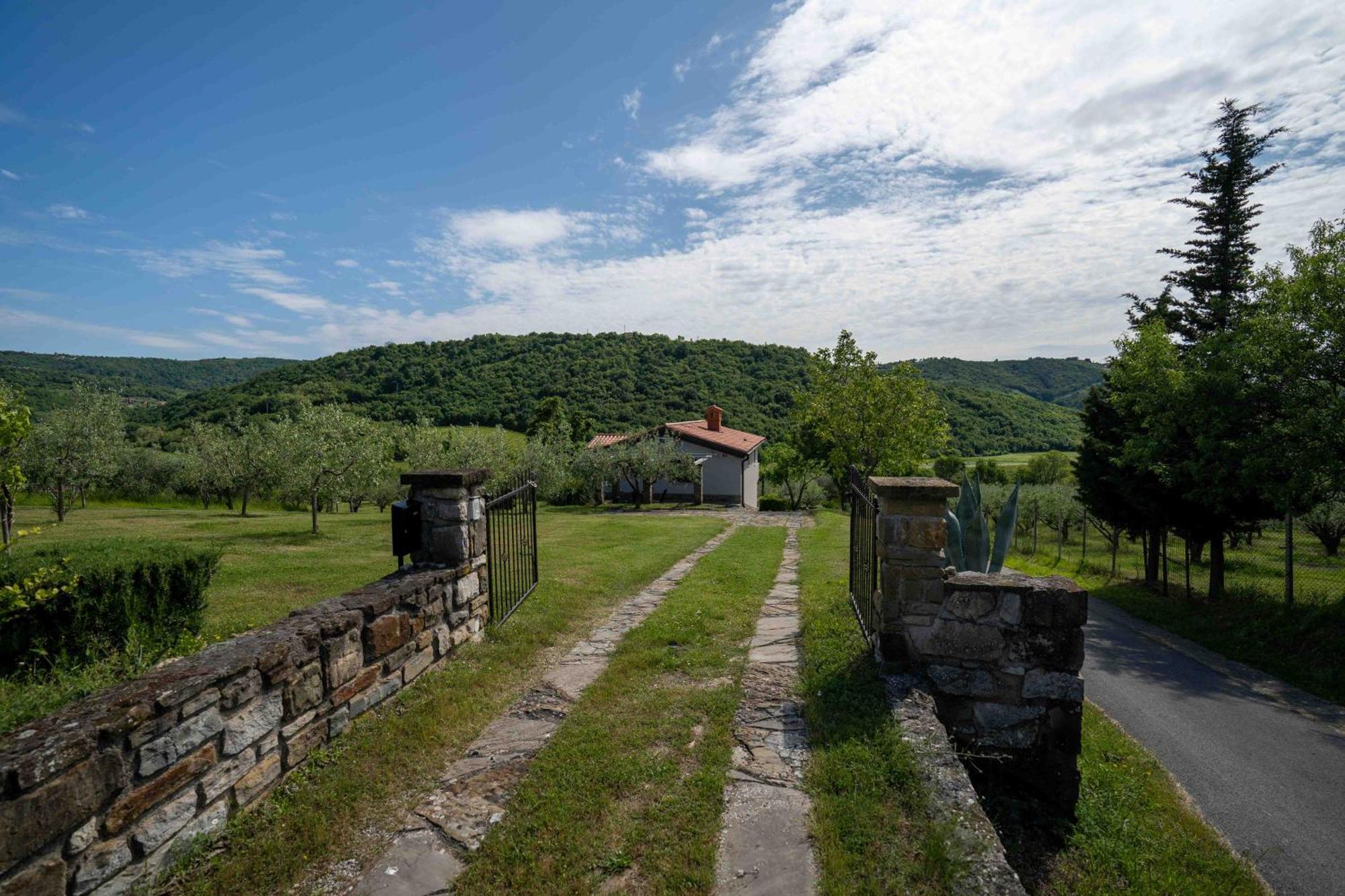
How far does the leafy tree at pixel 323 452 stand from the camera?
15.6 meters

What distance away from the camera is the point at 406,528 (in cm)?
571

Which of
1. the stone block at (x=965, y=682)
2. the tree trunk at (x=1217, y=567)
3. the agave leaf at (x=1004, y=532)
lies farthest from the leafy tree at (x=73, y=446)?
the tree trunk at (x=1217, y=567)

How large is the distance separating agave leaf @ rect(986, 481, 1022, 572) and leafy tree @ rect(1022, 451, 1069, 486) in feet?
137

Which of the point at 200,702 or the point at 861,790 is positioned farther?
the point at 861,790

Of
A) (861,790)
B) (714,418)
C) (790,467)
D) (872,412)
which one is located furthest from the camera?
(714,418)

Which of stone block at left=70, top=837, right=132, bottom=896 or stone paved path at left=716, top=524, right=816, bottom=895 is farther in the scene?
stone paved path at left=716, top=524, right=816, bottom=895

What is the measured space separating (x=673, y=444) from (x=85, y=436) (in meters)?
20.8

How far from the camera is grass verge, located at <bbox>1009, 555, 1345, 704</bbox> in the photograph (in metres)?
9.37

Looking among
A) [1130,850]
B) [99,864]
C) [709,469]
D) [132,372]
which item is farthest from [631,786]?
[132,372]

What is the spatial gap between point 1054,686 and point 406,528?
5.46 metres

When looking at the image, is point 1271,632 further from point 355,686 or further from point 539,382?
point 539,382

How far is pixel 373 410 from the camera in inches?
2094

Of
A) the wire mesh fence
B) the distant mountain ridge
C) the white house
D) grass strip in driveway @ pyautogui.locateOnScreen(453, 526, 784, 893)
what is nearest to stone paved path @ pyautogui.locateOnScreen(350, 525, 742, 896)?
grass strip in driveway @ pyautogui.locateOnScreen(453, 526, 784, 893)

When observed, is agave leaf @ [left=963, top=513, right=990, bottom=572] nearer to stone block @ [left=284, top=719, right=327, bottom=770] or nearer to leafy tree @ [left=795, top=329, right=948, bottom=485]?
stone block @ [left=284, top=719, right=327, bottom=770]
